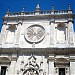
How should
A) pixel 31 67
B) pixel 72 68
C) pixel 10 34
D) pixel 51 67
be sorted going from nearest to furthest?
pixel 72 68 < pixel 51 67 < pixel 31 67 < pixel 10 34

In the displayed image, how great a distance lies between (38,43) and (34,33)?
137 cm

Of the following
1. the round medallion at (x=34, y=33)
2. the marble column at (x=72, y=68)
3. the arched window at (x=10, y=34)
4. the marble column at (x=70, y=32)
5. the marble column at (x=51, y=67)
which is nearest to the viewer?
the marble column at (x=72, y=68)

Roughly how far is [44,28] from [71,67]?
495 centimetres

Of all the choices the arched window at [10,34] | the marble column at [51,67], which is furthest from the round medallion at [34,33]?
the marble column at [51,67]

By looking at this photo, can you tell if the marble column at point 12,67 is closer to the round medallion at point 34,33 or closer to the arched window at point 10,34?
the arched window at point 10,34

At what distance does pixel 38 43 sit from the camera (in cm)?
2133

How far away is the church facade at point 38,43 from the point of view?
65.5 feet

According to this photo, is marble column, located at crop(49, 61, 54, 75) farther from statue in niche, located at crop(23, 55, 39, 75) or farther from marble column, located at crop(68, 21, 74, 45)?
marble column, located at crop(68, 21, 74, 45)

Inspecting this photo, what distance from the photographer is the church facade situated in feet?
65.5

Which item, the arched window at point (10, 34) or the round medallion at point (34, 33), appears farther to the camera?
the arched window at point (10, 34)

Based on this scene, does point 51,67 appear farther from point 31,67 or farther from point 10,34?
point 10,34

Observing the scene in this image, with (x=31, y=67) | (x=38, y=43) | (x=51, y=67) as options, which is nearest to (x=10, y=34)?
(x=38, y=43)

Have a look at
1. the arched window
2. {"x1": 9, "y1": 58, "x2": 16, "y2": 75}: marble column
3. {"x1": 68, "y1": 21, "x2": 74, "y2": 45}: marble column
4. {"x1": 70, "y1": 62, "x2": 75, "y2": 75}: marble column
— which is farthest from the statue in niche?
{"x1": 68, "y1": 21, "x2": 74, "y2": 45}: marble column

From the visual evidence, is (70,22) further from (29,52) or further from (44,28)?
(29,52)
